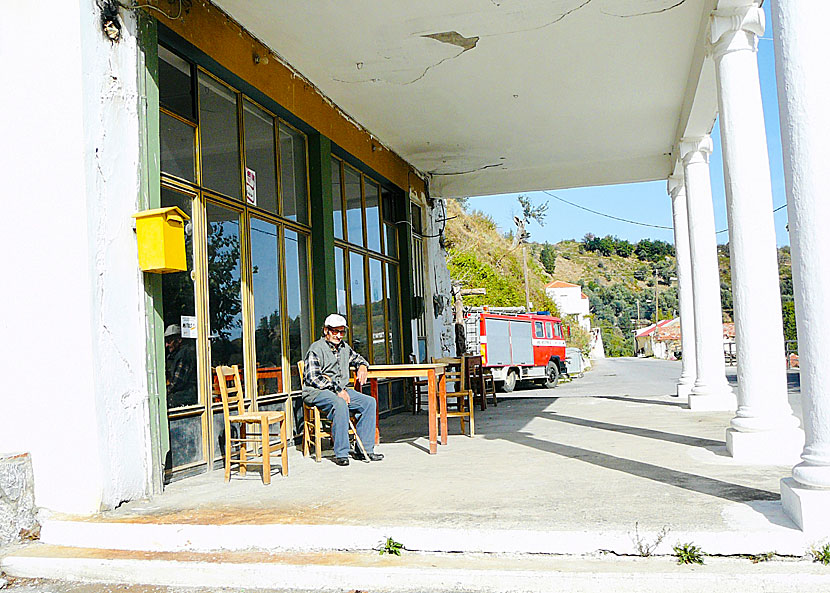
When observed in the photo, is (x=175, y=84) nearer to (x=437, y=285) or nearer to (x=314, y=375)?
(x=314, y=375)

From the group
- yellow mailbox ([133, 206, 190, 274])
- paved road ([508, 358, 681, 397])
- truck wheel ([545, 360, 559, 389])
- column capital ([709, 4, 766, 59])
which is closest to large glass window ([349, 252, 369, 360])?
yellow mailbox ([133, 206, 190, 274])

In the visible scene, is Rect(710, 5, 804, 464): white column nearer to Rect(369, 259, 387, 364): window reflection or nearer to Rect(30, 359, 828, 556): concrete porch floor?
Rect(30, 359, 828, 556): concrete porch floor

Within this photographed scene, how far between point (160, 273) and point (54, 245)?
2.71ft

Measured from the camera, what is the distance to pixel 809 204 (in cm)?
397

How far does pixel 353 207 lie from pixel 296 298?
2.53m

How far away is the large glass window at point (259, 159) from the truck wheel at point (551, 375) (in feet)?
48.1

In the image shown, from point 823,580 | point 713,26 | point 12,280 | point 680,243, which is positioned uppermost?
point 713,26

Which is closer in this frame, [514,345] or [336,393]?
[336,393]

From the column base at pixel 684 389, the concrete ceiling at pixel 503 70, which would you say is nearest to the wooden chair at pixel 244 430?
the concrete ceiling at pixel 503 70

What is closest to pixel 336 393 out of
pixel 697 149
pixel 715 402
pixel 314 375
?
pixel 314 375

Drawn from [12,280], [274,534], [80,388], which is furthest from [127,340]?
[274,534]

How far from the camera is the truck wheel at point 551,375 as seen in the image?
2159cm

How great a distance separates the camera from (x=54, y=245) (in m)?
4.99

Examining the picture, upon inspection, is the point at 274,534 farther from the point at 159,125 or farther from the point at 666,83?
the point at 666,83
